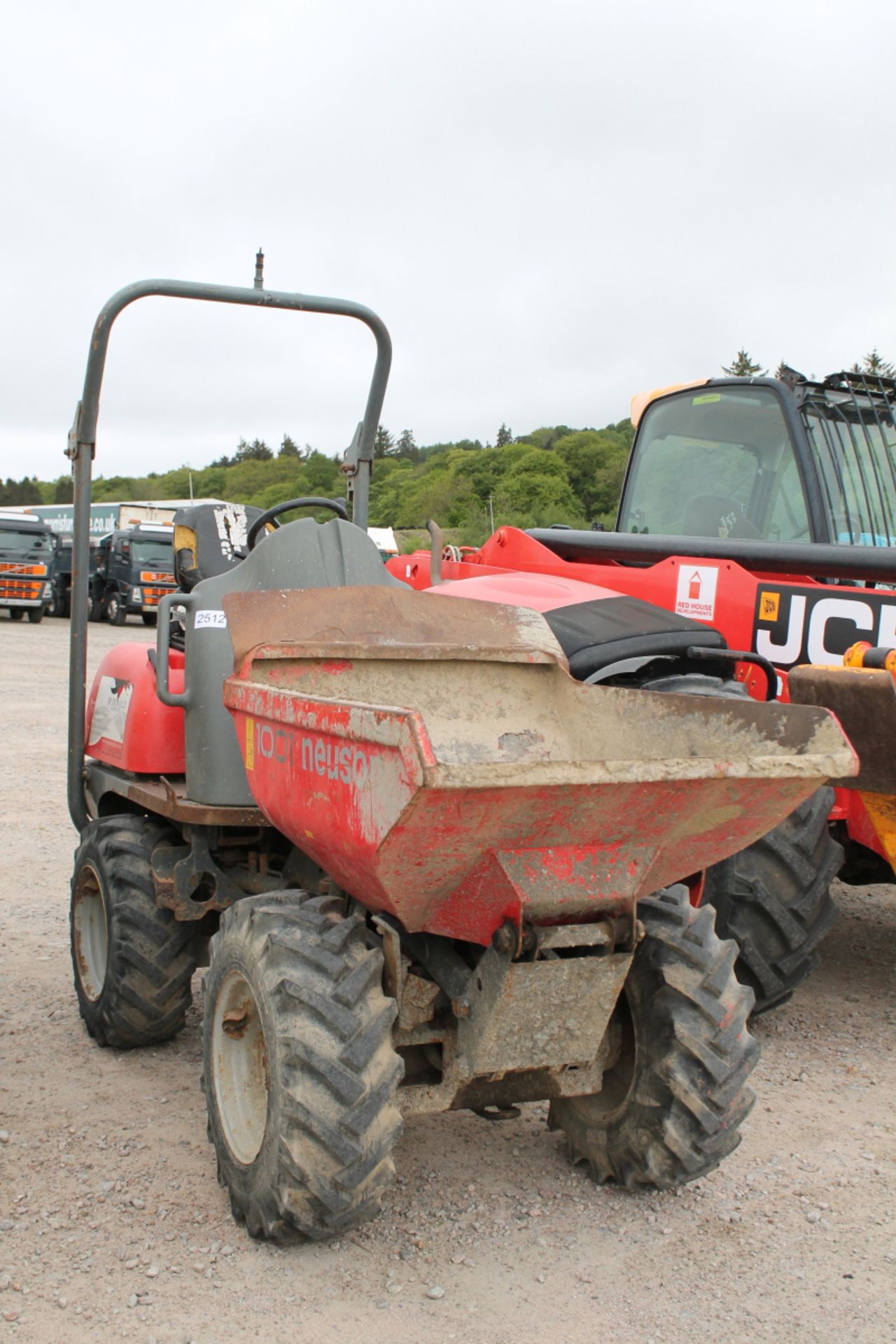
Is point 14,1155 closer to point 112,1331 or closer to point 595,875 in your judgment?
point 112,1331

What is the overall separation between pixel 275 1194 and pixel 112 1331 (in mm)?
393

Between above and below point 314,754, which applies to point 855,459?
above

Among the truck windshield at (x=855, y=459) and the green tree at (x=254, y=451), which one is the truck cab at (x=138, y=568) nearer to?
the truck windshield at (x=855, y=459)

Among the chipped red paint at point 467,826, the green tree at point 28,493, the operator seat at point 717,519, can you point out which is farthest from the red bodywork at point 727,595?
the green tree at point 28,493

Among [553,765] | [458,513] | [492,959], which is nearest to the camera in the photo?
[553,765]

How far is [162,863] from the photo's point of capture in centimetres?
382

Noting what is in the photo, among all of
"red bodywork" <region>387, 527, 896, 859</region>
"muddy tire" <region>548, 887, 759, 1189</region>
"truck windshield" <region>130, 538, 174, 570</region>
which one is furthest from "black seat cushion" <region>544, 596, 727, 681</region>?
"truck windshield" <region>130, 538, 174, 570</region>

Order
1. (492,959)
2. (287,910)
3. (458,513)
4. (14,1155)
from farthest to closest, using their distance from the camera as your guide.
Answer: (458,513) < (14,1155) < (287,910) < (492,959)

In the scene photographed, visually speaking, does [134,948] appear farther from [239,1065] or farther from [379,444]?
[379,444]

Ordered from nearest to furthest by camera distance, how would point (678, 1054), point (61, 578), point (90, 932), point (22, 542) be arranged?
point (678, 1054) → point (90, 932) → point (22, 542) → point (61, 578)

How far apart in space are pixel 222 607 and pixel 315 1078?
153 cm

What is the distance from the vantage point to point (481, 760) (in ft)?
10.6

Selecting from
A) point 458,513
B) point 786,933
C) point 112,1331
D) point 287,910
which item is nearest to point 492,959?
point 287,910

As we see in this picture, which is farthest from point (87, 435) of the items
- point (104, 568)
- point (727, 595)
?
point (104, 568)
